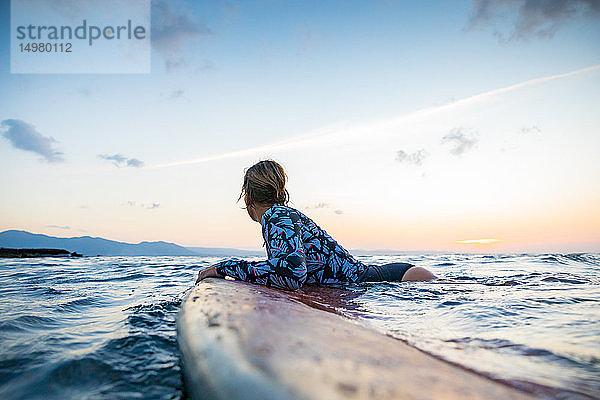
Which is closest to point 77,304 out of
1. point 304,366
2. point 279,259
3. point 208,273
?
point 208,273

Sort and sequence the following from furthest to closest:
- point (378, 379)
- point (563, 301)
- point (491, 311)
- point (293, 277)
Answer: point (293, 277)
point (563, 301)
point (491, 311)
point (378, 379)

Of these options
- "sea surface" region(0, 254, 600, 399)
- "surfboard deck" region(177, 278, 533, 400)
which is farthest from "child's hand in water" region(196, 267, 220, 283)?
"surfboard deck" region(177, 278, 533, 400)

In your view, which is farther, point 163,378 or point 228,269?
point 228,269

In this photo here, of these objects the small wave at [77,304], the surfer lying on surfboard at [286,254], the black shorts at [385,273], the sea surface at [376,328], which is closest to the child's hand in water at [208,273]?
the surfer lying on surfboard at [286,254]

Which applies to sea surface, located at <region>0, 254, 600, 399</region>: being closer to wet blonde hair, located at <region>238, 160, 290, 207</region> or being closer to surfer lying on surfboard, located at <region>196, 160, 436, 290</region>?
surfer lying on surfboard, located at <region>196, 160, 436, 290</region>

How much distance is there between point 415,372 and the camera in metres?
0.80

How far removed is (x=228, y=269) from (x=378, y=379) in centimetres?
212

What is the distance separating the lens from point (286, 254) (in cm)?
263

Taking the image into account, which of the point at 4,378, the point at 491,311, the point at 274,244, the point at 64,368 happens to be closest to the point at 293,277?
the point at 274,244

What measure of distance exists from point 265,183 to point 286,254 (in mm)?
805

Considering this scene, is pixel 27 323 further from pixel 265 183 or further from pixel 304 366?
pixel 304 366

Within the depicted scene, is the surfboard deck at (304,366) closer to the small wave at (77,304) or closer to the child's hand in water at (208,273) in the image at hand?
the child's hand in water at (208,273)

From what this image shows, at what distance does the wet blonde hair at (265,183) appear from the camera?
316cm

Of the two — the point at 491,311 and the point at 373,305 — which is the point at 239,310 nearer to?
the point at 373,305
